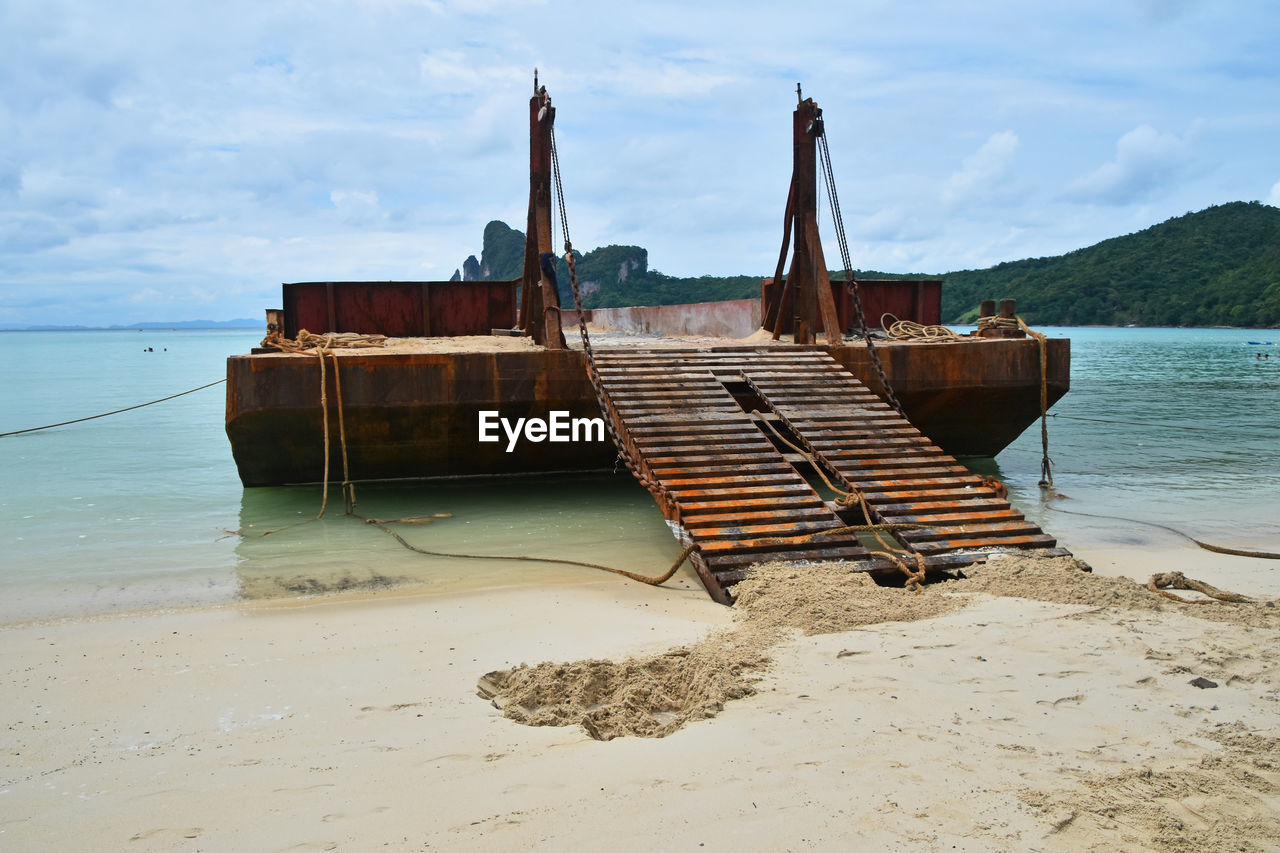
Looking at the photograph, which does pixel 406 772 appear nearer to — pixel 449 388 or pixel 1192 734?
pixel 1192 734

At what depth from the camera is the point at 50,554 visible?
25.9ft

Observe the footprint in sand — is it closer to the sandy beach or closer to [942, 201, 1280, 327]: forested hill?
the sandy beach

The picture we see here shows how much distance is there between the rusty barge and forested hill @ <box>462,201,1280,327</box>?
2592 inches

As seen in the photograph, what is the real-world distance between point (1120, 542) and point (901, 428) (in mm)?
1936

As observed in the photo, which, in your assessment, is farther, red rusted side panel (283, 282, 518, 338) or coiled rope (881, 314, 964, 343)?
red rusted side panel (283, 282, 518, 338)

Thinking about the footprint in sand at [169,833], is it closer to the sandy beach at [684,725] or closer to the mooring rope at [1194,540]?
the sandy beach at [684,725]

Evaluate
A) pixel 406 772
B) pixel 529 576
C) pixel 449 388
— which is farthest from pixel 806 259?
pixel 406 772

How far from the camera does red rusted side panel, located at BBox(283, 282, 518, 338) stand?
1089 cm

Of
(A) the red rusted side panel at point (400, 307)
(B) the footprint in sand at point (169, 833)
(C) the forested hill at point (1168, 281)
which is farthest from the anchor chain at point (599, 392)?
(C) the forested hill at point (1168, 281)

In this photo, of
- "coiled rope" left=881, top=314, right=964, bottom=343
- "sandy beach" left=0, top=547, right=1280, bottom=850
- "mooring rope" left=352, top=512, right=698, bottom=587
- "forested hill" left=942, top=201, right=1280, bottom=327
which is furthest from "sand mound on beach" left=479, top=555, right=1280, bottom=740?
"forested hill" left=942, top=201, right=1280, bottom=327

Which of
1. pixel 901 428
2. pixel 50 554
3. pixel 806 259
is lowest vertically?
pixel 50 554

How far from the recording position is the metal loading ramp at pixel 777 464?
6.04m
